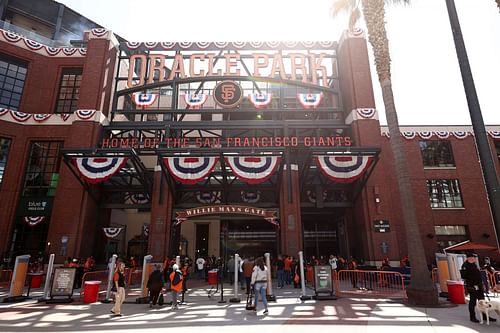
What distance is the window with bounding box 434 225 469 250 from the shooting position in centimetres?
2750

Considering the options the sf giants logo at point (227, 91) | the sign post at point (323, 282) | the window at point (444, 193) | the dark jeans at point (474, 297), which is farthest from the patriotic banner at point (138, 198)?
the window at point (444, 193)

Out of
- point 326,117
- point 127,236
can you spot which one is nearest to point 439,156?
point 326,117

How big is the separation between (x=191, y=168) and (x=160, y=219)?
17.8ft

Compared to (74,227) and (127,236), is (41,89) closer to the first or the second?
(74,227)

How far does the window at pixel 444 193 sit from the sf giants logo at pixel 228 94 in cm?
2026

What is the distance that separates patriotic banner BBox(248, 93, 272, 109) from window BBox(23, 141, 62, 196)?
17.1 m

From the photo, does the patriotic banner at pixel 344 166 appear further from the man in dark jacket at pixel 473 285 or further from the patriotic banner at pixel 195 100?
the patriotic banner at pixel 195 100

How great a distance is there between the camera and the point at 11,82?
87.4 ft

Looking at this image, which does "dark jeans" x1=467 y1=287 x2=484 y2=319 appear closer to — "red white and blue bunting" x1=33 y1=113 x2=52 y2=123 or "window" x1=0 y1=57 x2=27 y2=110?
"red white and blue bunting" x1=33 y1=113 x2=52 y2=123

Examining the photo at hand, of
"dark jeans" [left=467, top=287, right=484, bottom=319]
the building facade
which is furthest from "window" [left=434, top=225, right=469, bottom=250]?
"dark jeans" [left=467, top=287, right=484, bottom=319]

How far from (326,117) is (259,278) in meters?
21.7

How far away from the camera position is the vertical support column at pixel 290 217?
22734mm

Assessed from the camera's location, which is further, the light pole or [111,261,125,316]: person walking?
[111,261,125,316]: person walking

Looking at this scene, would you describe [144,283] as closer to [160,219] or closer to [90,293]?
[90,293]
